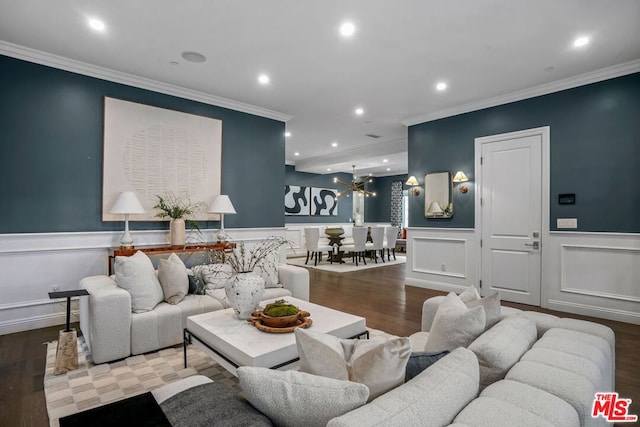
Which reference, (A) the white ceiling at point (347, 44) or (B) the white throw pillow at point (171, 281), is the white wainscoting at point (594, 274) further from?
(B) the white throw pillow at point (171, 281)

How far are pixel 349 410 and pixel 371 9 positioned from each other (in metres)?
2.90

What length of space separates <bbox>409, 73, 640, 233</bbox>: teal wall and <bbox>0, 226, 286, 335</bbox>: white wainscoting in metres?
5.36

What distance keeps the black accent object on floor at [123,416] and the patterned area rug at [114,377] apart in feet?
4.37

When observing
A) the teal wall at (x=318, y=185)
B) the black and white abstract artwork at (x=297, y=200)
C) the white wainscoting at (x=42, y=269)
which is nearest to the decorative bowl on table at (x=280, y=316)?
the white wainscoting at (x=42, y=269)

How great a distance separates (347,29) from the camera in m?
3.07

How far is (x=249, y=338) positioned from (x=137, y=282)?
133 cm

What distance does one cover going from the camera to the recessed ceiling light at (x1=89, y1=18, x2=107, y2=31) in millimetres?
2969

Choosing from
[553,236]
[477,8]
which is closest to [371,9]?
[477,8]

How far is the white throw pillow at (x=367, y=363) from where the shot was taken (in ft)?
3.61

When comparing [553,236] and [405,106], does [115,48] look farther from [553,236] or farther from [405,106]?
[553,236]

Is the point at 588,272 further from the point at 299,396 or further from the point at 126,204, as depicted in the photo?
the point at 126,204

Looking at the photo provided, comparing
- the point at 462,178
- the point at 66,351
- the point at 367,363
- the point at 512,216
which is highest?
the point at 462,178

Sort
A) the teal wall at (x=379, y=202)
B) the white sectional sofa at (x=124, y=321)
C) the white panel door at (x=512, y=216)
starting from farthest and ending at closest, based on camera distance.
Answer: the teal wall at (x=379, y=202)
the white panel door at (x=512, y=216)
the white sectional sofa at (x=124, y=321)

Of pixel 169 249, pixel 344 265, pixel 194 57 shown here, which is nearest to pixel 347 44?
pixel 194 57
